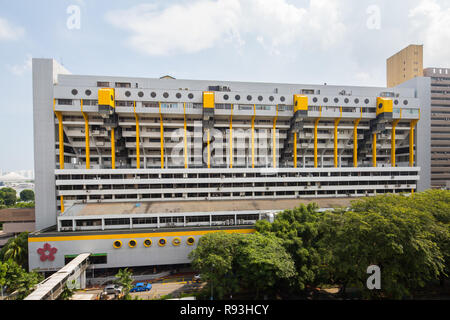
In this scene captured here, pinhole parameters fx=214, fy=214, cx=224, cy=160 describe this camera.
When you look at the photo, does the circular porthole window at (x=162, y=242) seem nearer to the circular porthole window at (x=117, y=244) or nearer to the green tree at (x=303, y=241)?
the circular porthole window at (x=117, y=244)

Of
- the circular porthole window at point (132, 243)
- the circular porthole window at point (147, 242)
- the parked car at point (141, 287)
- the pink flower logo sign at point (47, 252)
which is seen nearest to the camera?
the parked car at point (141, 287)

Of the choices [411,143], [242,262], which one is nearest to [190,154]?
[242,262]

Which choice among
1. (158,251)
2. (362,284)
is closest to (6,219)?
(158,251)

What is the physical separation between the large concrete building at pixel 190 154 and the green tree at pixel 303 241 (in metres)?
4.95

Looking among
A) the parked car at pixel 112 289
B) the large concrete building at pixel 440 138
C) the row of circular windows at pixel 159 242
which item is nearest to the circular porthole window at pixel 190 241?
the row of circular windows at pixel 159 242

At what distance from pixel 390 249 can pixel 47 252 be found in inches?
1340

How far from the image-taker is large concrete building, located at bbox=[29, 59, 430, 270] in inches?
1078

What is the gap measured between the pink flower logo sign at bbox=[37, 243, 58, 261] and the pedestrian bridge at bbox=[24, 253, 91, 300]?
3047 millimetres

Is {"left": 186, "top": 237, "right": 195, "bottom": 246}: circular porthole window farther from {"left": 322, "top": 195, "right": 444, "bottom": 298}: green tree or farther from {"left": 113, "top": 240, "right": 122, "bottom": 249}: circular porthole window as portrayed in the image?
{"left": 322, "top": 195, "right": 444, "bottom": 298}: green tree

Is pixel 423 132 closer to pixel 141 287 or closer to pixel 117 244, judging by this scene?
pixel 141 287

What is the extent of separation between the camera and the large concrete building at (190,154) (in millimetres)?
27391

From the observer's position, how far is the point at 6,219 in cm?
3506
